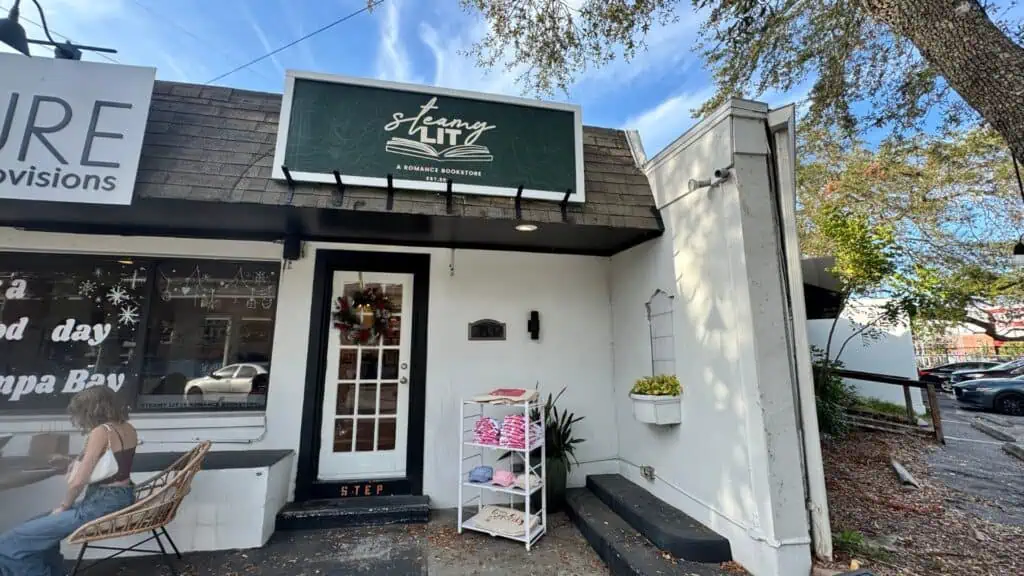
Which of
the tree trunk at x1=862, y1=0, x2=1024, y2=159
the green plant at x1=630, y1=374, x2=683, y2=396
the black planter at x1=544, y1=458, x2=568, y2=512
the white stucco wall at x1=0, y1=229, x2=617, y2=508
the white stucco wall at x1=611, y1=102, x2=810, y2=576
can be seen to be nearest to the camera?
the tree trunk at x1=862, y1=0, x2=1024, y2=159

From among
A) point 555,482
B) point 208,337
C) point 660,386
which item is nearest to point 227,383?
point 208,337

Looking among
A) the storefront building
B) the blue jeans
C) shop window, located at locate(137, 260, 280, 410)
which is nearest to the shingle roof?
the storefront building

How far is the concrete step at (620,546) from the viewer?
230 cm

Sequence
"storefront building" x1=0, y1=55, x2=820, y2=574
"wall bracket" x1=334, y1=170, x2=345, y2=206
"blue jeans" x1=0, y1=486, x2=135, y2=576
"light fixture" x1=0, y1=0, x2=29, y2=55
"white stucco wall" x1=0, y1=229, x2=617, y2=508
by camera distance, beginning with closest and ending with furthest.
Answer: "blue jeans" x1=0, y1=486, x2=135, y2=576
"storefront building" x1=0, y1=55, x2=820, y2=574
"light fixture" x1=0, y1=0, x2=29, y2=55
"wall bracket" x1=334, y1=170, x2=345, y2=206
"white stucco wall" x1=0, y1=229, x2=617, y2=508

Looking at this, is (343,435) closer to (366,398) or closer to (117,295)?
(366,398)

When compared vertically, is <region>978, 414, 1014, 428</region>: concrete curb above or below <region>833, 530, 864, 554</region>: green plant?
below

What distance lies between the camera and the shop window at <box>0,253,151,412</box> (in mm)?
3137

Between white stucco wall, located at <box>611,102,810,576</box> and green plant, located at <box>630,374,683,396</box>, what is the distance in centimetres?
8

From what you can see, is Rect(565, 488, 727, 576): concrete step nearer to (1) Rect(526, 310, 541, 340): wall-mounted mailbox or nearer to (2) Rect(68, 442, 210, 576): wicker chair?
(1) Rect(526, 310, 541, 340): wall-mounted mailbox

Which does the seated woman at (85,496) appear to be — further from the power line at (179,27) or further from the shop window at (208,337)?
the power line at (179,27)

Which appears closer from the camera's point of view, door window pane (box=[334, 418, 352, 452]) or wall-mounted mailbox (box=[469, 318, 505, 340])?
door window pane (box=[334, 418, 352, 452])

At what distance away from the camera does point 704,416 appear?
2.72 metres

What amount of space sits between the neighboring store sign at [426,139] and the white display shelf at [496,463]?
5.87ft

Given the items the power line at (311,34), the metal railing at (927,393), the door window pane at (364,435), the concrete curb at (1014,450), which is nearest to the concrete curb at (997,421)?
the concrete curb at (1014,450)
